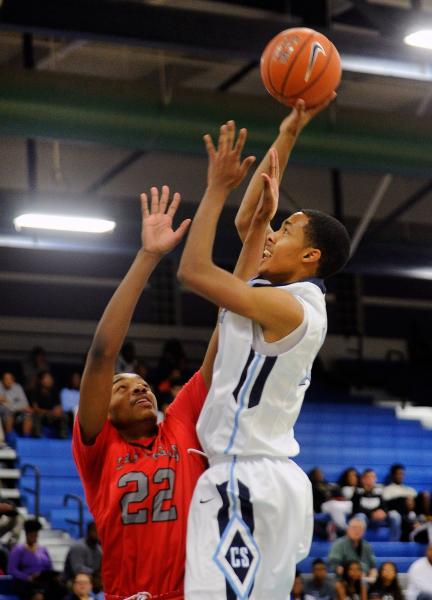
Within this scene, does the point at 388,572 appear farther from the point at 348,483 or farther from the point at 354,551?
the point at 348,483

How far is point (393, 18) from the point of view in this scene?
11.7m

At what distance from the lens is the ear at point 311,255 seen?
4.36 metres

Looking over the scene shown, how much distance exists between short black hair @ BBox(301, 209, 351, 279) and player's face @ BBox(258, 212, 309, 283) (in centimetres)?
3

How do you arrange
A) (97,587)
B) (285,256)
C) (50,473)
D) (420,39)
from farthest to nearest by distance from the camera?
(50,473), (97,587), (420,39), (285,256)

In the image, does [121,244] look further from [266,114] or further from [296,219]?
[296,219]

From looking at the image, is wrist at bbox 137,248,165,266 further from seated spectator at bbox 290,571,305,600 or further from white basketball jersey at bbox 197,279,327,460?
seated spectator at bbox 290,571,305,600

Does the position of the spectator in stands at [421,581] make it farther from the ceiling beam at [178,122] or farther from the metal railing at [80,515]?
the ceiling beam at [178,122]

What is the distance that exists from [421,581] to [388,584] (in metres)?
0.42

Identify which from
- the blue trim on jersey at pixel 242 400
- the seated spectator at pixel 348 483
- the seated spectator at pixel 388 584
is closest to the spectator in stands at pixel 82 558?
the seated spectator at pixel 388 584

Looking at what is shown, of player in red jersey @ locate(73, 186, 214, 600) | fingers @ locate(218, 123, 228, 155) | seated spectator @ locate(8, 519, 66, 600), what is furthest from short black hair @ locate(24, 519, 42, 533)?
fingers @ locate(218, 123, 228, 155)

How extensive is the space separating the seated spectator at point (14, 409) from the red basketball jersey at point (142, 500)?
13.4 meters

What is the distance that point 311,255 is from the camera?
4.36 meters

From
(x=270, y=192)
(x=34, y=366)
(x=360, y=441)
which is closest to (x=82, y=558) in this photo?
(x=34, y=366)

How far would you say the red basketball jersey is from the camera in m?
4.55
